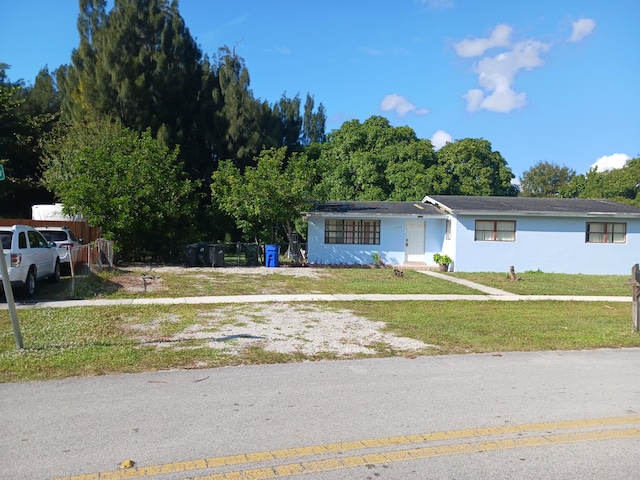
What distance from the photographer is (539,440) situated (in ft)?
15.1

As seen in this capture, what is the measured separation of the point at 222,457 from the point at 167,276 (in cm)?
1445

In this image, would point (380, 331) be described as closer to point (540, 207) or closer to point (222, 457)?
point (222, 457)

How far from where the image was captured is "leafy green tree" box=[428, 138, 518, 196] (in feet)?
132

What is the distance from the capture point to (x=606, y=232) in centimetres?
2373

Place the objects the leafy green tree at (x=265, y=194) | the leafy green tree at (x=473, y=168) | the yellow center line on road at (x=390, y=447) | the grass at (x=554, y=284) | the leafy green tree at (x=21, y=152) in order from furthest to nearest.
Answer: the leafy green tree at (x=473, y=168)
the leafy green tree at (x=21, y=152)
the leafy green tree at (x=265, y=194)
the grass at (x=554, y=284)
the yellow center line on road at (x=390, y=447)

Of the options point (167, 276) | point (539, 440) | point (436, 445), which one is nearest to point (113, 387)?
point (436, 445)

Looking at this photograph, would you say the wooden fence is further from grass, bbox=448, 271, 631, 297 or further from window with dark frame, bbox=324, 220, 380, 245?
grass, bbox=448, 271, 631, 297

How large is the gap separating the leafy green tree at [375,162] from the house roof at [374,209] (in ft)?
27.3

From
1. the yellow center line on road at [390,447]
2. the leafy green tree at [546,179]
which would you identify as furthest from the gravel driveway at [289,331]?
the leafy green tree at [546,179]

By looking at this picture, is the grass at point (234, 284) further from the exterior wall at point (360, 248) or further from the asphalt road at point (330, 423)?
the asphalt road at point (330, 423)

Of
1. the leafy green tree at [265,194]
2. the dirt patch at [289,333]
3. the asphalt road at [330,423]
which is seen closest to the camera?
the asphalt road at [330,423]

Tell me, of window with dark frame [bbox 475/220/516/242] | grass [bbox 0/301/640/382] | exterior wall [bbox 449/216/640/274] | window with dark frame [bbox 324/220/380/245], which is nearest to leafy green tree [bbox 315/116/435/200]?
window with dark frame [bbox 324/220/380/245]

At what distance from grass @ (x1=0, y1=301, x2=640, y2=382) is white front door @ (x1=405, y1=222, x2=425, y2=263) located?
37.0 ft

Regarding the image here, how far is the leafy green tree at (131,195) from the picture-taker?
827 inches
